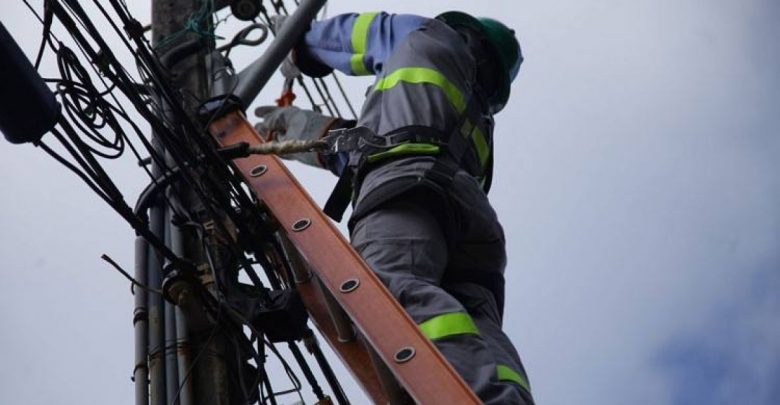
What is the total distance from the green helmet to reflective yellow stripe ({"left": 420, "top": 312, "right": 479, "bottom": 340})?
205cm

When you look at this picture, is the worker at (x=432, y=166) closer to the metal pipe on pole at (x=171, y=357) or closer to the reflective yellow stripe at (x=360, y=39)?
the reflective yellow stripe at (x=360, y=39)

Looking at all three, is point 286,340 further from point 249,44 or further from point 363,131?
point 249,44

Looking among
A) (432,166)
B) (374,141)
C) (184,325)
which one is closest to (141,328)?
(184,325)

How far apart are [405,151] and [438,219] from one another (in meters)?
0.27

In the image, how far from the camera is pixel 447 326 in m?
4.31

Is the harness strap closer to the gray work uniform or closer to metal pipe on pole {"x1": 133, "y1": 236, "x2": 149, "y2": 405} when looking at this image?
the gray work uniform

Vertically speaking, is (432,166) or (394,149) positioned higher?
(394,149)

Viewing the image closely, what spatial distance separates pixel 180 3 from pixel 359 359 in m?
2.34

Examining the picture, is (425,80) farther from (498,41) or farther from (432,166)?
(498,41)

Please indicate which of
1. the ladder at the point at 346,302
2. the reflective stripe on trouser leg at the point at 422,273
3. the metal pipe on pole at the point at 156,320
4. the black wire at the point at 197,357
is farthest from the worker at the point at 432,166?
the metal pipe on pole at the point at 156,320

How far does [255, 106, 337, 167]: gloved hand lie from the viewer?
6.35m

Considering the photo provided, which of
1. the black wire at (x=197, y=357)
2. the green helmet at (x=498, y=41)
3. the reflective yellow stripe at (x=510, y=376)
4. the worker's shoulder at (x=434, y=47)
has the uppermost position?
the green helmet at (x=498, y=41)

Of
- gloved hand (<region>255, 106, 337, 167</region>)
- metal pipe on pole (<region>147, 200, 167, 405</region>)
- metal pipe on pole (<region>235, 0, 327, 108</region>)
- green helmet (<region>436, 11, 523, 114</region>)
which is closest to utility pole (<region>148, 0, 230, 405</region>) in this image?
metal pipe on pole (<region>147, 200, 167, 405</region>)

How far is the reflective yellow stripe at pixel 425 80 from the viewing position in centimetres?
548
